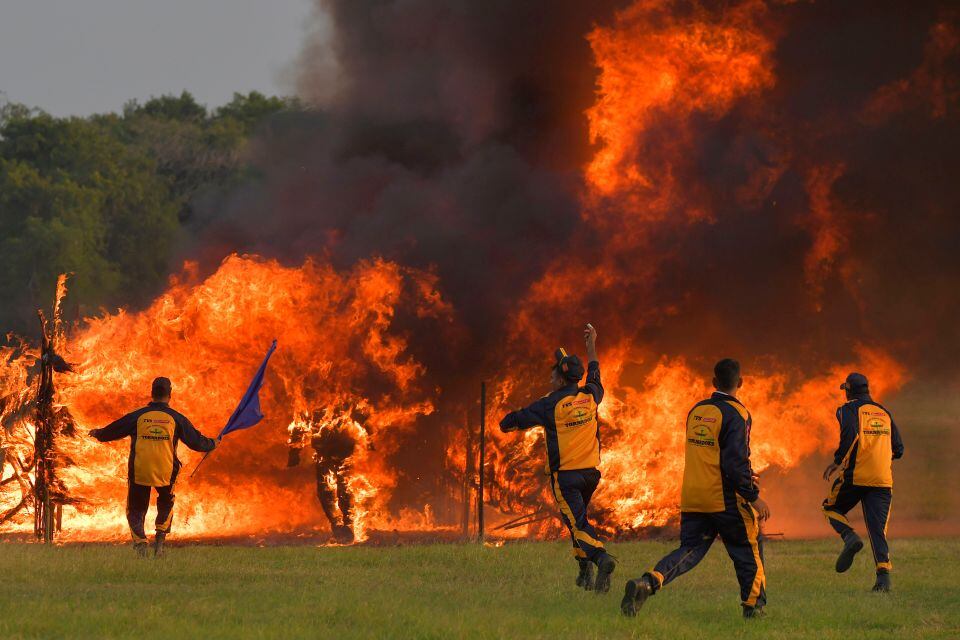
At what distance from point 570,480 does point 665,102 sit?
930 cm

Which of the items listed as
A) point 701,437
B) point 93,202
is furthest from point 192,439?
point 93,202

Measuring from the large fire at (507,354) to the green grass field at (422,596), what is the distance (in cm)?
293

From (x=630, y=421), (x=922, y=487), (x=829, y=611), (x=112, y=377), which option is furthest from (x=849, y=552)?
(x=922, y=487)

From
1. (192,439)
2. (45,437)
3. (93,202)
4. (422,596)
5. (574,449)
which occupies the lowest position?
(422,596)

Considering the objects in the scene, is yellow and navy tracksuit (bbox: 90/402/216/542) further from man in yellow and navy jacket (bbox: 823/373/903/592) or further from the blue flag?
man in yellow and navy jacket (bbox: 823/373/903/592)

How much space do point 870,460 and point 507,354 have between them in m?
8.09

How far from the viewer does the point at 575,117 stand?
21469mm

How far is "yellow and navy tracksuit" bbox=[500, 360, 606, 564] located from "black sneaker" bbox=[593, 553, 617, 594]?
176 mm

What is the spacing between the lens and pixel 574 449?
12094 millimetres

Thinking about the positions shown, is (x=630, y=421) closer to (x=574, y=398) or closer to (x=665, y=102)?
(x=665, y=102)

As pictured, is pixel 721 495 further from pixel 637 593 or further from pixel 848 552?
pixel 848 552

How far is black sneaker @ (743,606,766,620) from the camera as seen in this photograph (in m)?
10.4

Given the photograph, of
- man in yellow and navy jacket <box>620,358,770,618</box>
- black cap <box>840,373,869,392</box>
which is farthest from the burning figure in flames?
man in yellow and navy jacket <box>620,358,770,618</box>

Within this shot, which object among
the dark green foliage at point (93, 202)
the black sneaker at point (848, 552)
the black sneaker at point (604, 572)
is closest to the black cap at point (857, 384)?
the black sneaker at point (848, 552)
